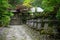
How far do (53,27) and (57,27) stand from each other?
1.61ft

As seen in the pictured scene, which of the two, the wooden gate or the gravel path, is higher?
the gravel path

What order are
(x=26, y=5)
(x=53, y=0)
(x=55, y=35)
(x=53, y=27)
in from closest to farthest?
(x=53, y=0)
(x=55, y=35)
(x=53, y=27)
(x=26, y=5)

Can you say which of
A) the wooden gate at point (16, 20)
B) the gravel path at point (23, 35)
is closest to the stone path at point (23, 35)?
the gravel path at point (23, 35)

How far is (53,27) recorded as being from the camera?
12617 mm

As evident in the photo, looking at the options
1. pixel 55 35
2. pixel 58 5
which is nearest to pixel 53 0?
pixel 58 5

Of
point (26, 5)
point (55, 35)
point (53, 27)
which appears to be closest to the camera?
point (55, 35)

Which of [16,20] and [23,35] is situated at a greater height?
[23,35]

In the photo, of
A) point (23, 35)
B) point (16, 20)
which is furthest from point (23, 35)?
point (16, 20)

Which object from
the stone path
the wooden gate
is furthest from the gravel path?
the wooden gate

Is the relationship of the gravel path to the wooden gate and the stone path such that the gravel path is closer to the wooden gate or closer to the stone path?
the stone path

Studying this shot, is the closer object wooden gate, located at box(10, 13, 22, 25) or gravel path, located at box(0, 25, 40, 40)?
gravel path, located at box(0, 25, 40, 40)

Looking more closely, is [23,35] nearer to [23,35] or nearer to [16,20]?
[23,35]

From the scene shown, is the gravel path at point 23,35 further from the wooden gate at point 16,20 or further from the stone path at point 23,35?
the wooden gate at point 16,20

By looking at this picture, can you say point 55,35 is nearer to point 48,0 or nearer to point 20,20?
point 48,0
